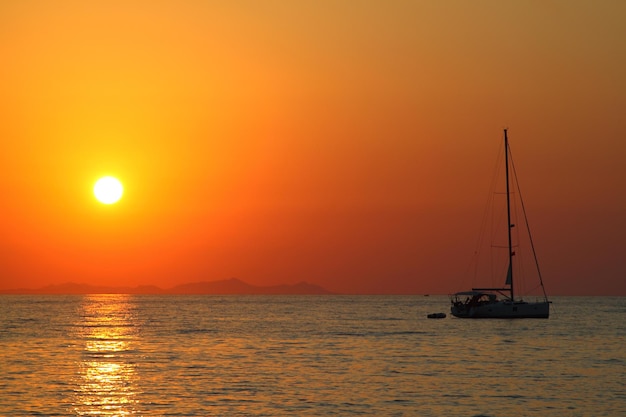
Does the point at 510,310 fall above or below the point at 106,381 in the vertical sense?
above

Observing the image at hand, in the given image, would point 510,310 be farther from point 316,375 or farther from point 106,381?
point 106,381

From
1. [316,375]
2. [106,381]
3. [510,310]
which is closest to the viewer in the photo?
[106,381]

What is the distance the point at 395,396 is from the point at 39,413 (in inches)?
743

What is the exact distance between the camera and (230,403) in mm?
49375

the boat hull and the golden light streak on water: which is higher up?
the boat hull

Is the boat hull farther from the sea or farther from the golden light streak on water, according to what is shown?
the golden light streak on water

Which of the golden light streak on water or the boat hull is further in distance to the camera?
the boat hull

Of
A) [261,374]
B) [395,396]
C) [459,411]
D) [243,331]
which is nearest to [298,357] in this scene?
[261,374]

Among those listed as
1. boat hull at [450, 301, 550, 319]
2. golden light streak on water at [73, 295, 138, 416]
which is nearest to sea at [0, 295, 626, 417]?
golden light streak on water at [73, 295, 138, 416]

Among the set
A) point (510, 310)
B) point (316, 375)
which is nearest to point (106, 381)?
point (316, 375)

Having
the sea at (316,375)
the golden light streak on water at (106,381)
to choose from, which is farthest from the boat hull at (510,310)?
the golden light streak on water at (106,381)

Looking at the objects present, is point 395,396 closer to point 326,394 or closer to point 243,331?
point 326,394

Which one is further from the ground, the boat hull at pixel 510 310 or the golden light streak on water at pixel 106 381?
the boat hull at pixel 510 310

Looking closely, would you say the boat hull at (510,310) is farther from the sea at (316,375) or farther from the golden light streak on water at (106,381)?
the golden light streak on water at (106,381)
